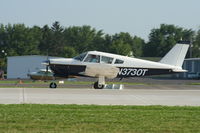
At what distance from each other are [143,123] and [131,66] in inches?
697

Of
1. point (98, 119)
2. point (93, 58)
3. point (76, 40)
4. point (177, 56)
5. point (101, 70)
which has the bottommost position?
point (98, 119)

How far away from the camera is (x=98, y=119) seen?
39.5 feet

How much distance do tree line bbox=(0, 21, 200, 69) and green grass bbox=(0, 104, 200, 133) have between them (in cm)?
9688

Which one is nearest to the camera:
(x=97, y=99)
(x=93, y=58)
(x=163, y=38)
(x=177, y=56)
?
(x=97, y=99)

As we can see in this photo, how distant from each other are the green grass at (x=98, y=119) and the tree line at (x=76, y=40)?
9688 cm

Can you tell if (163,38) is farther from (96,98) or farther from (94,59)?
(96,98)

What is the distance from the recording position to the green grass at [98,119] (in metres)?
10.6

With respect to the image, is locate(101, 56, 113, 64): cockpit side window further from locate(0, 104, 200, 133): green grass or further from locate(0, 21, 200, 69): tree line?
locate(0, 21, 200, 69): tree line

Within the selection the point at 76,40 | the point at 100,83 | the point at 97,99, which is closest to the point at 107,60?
the point at 100,83

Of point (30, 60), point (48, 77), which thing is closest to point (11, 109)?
point (48, 77)

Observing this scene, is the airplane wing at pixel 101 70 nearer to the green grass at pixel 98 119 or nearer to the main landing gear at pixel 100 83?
the main landing gear at pixel 100 83

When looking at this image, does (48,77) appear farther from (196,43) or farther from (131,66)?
(196,43)

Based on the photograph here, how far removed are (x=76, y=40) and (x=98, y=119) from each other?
130564 mm

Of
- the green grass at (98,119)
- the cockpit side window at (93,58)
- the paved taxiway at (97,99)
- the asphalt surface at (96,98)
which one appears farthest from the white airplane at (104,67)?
the green grass at (98,119)
